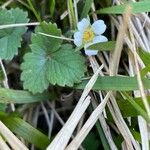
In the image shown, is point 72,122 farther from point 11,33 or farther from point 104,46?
point 11,33

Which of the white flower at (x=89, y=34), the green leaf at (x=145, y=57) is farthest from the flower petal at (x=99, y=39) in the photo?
the green leaf at (x=145, y=57)

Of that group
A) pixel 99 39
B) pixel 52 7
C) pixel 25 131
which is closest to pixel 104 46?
pixel 99 39

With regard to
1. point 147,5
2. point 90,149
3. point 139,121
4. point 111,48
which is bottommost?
point 90,149

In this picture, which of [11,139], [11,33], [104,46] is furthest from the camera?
[11,33]

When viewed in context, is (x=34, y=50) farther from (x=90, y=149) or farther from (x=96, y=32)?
(x=90, y=149)

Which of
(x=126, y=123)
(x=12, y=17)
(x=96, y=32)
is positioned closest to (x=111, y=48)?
(x=96, y=32)

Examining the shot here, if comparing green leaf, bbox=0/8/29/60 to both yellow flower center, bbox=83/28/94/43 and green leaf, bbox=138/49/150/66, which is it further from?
green leaf, bbox=138/49/150/66

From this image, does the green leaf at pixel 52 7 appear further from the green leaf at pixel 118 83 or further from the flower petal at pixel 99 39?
the green leaf at pixel 118 83
